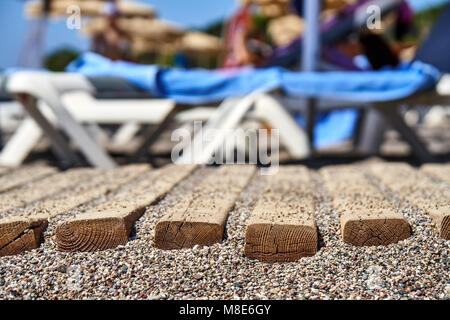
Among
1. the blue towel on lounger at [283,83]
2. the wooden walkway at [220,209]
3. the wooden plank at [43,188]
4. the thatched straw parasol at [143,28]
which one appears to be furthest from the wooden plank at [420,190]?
the thatched straw parasol at [143,28]

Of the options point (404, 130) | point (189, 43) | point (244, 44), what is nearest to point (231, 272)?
point (404, 130)

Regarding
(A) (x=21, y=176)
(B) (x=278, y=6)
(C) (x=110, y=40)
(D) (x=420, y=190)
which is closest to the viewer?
(D) (x=420, y=190)

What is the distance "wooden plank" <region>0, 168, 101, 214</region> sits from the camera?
1.90m

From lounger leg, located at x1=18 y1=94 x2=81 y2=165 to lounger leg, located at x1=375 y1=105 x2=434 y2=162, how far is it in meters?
2.02

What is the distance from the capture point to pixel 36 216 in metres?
1.59

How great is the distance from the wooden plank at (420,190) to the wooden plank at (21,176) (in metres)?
1.73

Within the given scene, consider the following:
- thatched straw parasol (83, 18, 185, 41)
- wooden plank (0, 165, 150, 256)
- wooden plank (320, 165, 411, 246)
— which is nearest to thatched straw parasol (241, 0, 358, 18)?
thatched straw parasol (83, 18, 185, 41)

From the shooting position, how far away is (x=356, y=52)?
8211 millimetres

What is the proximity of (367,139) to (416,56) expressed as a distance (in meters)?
0.74

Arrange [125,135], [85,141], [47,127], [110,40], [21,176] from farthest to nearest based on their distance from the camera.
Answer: [110,40] → [125,135] → [47,127] → [85,141] → [21,176]

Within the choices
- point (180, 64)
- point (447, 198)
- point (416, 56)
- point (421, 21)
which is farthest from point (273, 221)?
point (421, 21)

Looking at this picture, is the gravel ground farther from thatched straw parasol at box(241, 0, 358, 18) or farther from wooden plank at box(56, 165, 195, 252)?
thatched straw parasol at box(241, 0, 358, 18)

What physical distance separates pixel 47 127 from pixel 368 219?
2.28 meters

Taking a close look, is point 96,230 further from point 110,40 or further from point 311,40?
point 110,40
